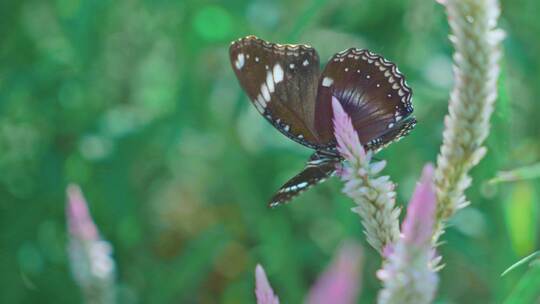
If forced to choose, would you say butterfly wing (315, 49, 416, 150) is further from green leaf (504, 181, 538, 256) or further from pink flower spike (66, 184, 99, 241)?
pink flower spike (66, 184, 99, 241)

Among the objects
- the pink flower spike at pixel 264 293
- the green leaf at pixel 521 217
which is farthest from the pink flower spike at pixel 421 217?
the green leaf at pixel 521 217

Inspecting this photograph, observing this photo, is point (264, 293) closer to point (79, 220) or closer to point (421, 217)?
point (421, 217)

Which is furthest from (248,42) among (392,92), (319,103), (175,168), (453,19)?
(175,168)

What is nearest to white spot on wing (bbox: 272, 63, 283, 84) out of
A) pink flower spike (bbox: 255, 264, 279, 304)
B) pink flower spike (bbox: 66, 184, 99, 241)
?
pink flower spike (bbox: 66, 184, 99, 241)

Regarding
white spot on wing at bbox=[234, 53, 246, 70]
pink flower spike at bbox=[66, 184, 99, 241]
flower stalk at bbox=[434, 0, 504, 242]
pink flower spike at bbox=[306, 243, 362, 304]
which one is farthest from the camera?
white spot on wing at bbox=[234, 53, 246, 70]

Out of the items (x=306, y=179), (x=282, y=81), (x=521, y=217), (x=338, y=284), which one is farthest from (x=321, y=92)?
(x=338, y=284)

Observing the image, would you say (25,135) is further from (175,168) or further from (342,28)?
(342,28)
